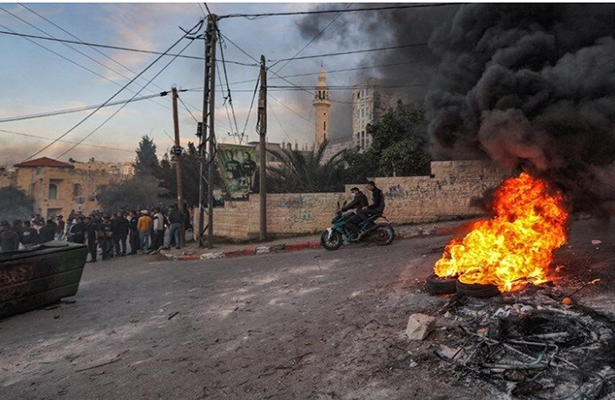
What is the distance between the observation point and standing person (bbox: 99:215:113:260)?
45.2ft

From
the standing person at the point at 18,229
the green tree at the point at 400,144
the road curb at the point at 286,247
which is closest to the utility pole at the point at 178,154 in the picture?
the road curb at the point at 286,247

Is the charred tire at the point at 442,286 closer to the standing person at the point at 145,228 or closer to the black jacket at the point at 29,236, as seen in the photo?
the standing person at the point at 145,228

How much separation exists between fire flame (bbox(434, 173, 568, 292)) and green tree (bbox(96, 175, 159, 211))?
132 ft

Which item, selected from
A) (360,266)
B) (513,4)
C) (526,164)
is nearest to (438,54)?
(513,4)

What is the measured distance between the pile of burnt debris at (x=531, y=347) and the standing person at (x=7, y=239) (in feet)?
42.0

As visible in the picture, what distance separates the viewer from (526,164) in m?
6.47

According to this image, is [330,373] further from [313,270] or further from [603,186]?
[603,186]

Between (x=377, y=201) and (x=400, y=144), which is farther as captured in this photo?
(x=400, y=144)

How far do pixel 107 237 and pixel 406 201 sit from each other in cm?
1049

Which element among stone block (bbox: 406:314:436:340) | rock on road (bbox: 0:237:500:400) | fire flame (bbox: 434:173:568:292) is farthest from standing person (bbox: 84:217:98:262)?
stone block (bbox: 406:314:436:340)

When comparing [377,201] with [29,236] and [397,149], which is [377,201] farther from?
[29,236]

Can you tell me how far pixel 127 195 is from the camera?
43531 millimetres

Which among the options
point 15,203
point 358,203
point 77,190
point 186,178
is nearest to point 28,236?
point 186,178

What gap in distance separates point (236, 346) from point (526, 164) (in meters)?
5.35
